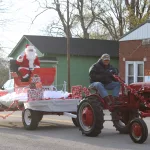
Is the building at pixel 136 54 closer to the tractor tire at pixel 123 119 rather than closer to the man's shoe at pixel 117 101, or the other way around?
the tractor tire at pixel 123 119

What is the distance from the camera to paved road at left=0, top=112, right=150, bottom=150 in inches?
348

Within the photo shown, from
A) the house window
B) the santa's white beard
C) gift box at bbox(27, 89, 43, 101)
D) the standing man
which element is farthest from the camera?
the house window

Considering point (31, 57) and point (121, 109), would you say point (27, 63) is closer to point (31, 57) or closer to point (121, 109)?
point (31, 57)

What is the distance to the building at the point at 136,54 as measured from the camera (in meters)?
24.7

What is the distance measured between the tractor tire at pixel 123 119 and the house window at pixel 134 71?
14.8 m

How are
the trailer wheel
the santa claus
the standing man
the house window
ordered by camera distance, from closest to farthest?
the standing man
the trailer wheel
the santa claus
the house window

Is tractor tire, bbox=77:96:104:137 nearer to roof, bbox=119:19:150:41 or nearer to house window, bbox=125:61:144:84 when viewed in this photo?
roof, bbox=119:19:150:41

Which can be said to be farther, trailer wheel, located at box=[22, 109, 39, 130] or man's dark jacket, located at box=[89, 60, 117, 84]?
trailer wheel, located at box=[22, 109, 39, 130]

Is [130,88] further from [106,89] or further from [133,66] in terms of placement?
[133,66]

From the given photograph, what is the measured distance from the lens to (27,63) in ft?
44.6

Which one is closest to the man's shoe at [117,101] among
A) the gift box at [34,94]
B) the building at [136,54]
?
the gift box at [34,94]

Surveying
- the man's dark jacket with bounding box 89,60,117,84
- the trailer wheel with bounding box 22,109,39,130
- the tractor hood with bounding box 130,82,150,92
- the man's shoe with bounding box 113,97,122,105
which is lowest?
the trailer wheel with bounding box 22,109,39,130

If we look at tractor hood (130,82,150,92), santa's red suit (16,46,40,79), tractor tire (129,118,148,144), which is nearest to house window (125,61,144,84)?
santa's red suit (16,46,40,79)

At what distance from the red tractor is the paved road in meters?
0.24
